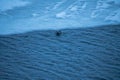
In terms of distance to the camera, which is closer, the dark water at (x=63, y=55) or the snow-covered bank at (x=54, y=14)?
the dark water at (x=63, y=55)

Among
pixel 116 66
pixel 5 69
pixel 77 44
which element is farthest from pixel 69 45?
pixel 5 69

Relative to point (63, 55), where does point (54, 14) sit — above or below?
above

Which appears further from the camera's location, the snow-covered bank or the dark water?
the snow-covered bank

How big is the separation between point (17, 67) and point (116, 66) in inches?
64.4

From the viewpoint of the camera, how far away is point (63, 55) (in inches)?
148

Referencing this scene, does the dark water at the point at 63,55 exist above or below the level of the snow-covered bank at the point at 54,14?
below

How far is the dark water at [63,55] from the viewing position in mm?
3312

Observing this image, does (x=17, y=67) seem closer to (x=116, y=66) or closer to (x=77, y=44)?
(x=77, y=44)

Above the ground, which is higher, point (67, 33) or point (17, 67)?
point (67, 33)

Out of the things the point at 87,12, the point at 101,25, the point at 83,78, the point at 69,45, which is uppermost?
the point at 87,12

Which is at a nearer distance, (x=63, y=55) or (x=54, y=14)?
(x=63, y=55)

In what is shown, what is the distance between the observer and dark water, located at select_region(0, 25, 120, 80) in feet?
10.9

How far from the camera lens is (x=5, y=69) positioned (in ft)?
11.6

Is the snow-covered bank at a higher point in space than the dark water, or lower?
higher
